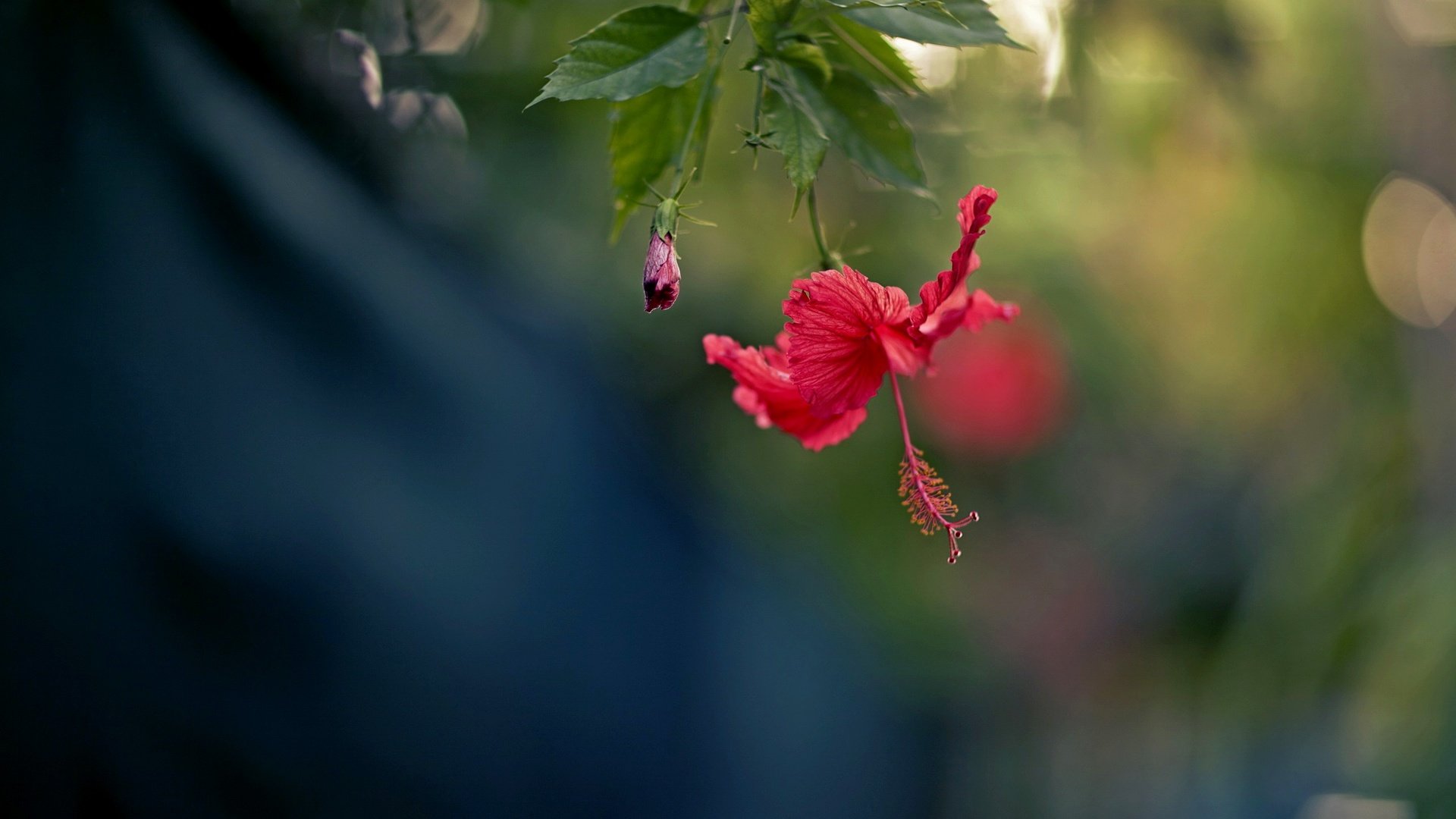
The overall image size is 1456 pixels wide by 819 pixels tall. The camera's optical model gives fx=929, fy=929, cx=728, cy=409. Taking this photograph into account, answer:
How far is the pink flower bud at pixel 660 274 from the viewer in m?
0.57

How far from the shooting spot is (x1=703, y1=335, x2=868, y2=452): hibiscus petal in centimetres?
70

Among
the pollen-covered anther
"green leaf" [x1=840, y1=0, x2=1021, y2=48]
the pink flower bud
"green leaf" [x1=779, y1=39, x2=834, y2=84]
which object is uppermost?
"green leaf" [x1=840, y1=0, x2=1021, y2=48]

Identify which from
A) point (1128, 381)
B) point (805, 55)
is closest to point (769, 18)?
point (805, 55)

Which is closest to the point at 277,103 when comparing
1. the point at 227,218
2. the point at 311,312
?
the point at 227,218

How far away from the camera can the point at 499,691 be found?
66.1 inches

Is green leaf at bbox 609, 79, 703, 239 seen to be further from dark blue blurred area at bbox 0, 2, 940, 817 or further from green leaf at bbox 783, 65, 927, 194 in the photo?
dark blue blurred area at bbox 0, 2, 940, 817

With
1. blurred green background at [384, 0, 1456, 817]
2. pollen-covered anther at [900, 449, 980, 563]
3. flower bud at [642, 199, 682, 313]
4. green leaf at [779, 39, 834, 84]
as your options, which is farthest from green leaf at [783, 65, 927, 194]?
blurred green background at [384, 0, 1456, 817]

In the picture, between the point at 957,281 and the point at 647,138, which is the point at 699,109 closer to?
the point at 647,138

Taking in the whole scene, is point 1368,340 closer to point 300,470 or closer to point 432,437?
point 432,437

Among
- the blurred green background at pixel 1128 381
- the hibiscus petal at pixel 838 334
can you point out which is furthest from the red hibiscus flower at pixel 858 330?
the blurred green background at pixel 1128 381

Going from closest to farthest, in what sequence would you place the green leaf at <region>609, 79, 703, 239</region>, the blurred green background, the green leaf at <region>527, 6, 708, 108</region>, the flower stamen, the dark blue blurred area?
the green leaf at <region>527, 6, 708, 108</region>
the green leaf at <region>609, 79, 703, 239</region>
the flower stamen
the dark blue blurred area
the blurred green background

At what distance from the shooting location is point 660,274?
57cm

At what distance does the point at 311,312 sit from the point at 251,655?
1.80 feet

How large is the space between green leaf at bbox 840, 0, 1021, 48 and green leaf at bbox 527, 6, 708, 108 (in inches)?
4.0
